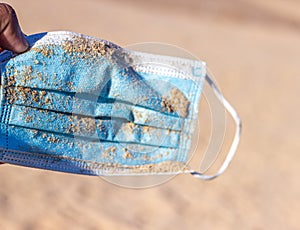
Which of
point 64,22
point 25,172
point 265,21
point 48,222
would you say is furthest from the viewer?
point 265,21

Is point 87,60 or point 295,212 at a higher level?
point 87,60

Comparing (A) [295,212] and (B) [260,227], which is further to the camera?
(A) [295,212]

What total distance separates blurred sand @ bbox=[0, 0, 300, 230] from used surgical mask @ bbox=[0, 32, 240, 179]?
1876 millimetres

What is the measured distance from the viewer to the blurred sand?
403 cm

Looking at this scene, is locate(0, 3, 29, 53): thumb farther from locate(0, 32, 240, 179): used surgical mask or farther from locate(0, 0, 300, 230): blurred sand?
locate(0, 0, 300, 230): blurred sand

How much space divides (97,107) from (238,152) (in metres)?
3.77

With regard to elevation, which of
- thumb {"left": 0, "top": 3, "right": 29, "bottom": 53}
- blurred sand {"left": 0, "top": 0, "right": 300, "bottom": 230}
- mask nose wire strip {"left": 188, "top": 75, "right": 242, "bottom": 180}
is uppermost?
thumb {"left": 0, "top": 3, "right": 29, "bottom": 53}

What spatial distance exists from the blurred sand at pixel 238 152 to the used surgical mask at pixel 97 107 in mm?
1876

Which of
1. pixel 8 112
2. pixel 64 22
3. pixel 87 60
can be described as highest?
pixel 87 60

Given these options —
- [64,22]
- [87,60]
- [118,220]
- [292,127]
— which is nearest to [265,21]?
[64,22]

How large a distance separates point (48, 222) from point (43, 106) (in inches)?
80.5

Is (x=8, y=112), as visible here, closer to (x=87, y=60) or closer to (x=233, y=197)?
(x=87, y=60)

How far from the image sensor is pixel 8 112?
68.5 inches

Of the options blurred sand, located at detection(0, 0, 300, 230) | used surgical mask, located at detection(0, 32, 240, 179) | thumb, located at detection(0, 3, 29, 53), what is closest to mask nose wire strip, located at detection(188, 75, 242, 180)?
used surgical mask, located at detection(0, 32, 240, 179)
